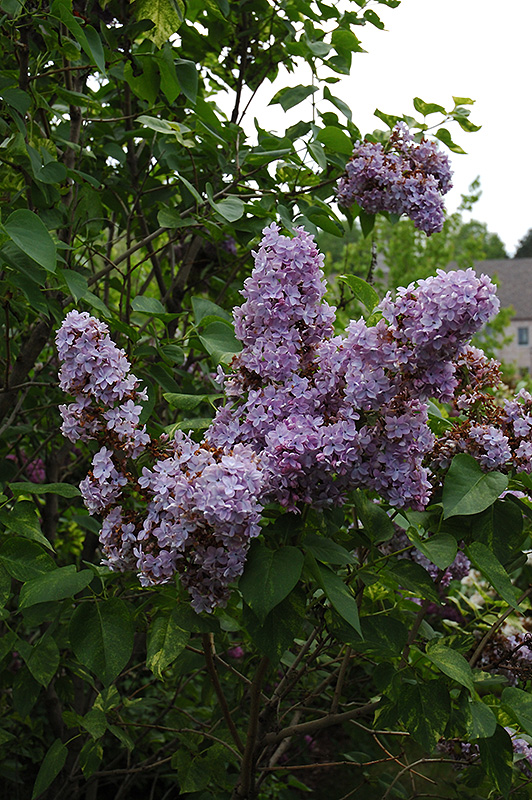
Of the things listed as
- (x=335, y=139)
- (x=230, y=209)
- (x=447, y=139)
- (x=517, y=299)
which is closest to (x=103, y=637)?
(x=230, y=209)

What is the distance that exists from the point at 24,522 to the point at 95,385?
1.35ft

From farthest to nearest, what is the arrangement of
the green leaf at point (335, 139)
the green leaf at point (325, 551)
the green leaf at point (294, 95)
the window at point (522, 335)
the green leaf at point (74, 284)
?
the window at point (522, 335) → the green leaf at point (294, 95) → the green leaf at point (335, 139) → the green leaf at point (74, 284) → the green leaf at point (325, 551)

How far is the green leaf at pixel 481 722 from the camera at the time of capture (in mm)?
1423

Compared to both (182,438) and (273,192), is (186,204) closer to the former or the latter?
(273,192)

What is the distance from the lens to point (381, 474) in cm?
126

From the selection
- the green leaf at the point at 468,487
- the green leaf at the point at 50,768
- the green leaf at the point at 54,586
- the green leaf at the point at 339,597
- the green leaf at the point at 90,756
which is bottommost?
the green leaf at the point at 90,756

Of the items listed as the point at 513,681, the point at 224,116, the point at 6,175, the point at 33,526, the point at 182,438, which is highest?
the point at 224,116

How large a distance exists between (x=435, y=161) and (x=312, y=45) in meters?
0.51

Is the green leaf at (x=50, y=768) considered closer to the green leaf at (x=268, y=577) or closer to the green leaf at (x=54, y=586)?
the green leaf at (x=54, y=586)

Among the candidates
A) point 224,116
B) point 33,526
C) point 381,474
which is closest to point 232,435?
point 381,474

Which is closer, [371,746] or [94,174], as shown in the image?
[94,174]

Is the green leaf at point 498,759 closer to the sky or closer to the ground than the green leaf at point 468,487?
closer to the ground

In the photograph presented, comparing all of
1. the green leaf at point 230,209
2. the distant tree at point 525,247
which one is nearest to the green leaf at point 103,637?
the green leaf at point 230,209

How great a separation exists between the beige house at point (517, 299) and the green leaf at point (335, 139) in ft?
118
